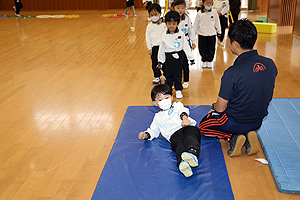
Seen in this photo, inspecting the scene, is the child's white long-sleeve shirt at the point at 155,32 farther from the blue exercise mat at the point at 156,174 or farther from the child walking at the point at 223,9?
the child walking at the point at 223,9

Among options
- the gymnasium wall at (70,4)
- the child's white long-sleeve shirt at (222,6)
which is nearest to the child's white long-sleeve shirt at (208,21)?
the child's white long-sleeve shirt at (222,6)

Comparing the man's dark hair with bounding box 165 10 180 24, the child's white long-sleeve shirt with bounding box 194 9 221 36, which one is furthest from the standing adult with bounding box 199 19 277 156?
the child's white long-sleeve shirt with bounding box 194 9 221 36

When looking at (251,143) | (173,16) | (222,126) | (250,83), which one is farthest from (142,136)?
(173,16)

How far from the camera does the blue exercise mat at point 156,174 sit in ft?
6.65

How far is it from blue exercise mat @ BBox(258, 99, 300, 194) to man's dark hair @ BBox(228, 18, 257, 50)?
3.09ft

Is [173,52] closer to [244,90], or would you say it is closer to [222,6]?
[244,90]

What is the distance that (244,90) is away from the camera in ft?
7.36

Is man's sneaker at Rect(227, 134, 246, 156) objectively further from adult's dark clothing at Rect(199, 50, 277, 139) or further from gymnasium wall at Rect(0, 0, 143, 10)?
gymnasium wall at Rect(0, 0, 143, 10)

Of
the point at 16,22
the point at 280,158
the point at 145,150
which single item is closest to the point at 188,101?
the point at 145,150

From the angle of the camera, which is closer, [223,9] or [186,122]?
[186,122]

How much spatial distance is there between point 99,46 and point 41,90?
2989 millimetres

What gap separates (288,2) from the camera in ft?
28.4

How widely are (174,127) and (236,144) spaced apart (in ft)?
1.87

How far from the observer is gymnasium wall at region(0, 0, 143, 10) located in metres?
14.6
